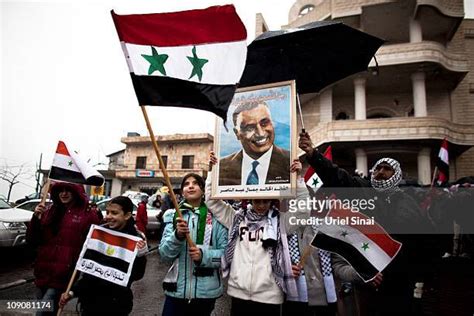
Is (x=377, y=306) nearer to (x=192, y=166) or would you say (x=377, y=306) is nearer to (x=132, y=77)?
(x=132, y=77)

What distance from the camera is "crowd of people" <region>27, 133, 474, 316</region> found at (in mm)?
2580

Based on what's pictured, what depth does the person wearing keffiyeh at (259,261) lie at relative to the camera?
8.37 ft

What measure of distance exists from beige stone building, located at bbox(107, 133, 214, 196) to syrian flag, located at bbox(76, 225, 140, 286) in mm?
26954

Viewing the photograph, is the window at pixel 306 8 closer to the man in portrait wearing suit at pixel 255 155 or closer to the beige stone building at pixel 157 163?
the beige stone building at pixel 157 163

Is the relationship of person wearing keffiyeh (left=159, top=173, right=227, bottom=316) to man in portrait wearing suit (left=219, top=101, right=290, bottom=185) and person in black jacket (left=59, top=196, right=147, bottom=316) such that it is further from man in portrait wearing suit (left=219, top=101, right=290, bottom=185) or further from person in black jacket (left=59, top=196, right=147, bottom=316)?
man in portrait wearing suit (left=219, top=101, right=290, bottom=185)

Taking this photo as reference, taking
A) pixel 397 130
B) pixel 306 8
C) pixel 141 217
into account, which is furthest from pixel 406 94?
pixel 141 217

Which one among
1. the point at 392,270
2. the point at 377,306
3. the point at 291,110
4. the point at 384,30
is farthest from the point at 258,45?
the point at 384,30

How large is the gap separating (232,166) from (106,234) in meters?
1.38

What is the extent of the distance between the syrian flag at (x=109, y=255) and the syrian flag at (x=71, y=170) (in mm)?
805

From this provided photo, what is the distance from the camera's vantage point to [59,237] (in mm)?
3365

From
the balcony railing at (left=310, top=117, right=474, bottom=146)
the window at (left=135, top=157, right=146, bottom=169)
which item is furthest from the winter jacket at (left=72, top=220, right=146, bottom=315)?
the window at (left=135, top=157, right=146, bottom=169)

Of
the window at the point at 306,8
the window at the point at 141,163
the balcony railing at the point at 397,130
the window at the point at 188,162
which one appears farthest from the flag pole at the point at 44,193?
the window at the point at 141,163

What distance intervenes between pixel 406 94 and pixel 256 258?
1894cm

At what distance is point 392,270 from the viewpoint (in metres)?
2.61
